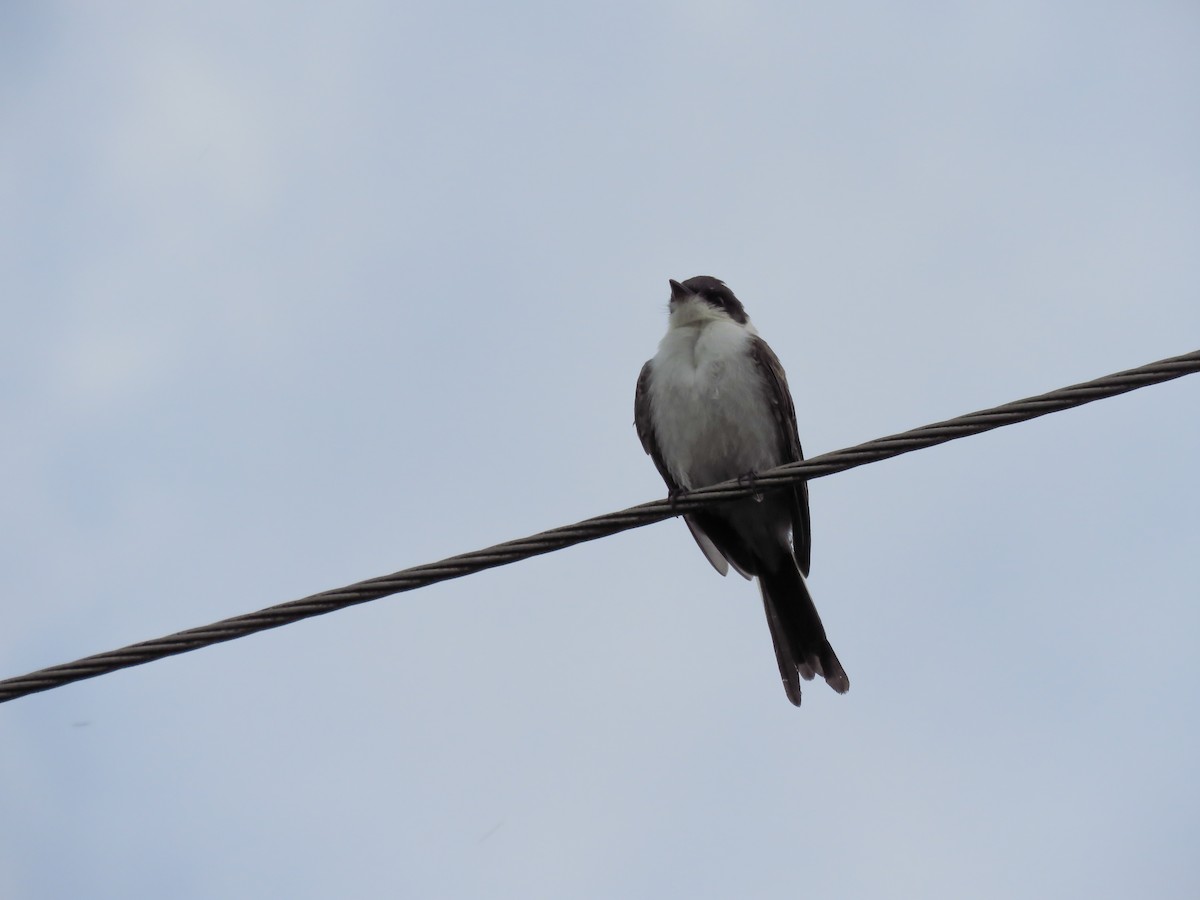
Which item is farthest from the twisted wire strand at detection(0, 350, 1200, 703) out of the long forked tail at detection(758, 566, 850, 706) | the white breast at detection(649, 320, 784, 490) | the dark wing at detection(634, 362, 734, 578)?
the dark wing at detection(634, 362, 734, 578)

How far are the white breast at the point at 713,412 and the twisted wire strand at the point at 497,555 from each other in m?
2.22

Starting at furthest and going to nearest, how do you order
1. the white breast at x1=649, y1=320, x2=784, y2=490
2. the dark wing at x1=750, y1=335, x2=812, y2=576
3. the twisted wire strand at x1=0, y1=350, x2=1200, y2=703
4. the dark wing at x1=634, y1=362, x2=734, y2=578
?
the dark wing at x1=634, y1=362, x2=734, y2=578, the dark wing at x1=750, y1=335, x2=812, y2=576, the white breast at x1=649, y1=320, x2=784, y2=490, the twisted wire strand at x1=0, y1=350, x2=1200, y2=703

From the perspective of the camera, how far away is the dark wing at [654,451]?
7027 millimetres

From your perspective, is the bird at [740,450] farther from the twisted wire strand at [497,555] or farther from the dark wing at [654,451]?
the twisted wire strand at [497,555]

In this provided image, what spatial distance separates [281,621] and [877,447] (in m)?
1.98

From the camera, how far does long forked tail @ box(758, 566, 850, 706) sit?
21.7 ft

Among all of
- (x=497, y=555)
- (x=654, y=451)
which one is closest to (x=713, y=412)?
Result: (x=654, y=451)

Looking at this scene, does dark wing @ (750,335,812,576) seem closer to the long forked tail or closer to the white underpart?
the white underpart

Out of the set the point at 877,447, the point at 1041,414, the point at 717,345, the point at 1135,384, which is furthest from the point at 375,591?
the point at 717,345

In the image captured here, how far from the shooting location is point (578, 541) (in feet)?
14.0

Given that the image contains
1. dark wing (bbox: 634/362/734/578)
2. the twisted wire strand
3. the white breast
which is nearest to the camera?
the twisted wire strand

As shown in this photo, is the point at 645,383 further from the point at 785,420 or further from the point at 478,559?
the point at 478,559

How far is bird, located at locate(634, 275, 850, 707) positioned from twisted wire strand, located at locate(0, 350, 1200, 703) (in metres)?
2.24

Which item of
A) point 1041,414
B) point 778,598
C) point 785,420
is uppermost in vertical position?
point 785,420
